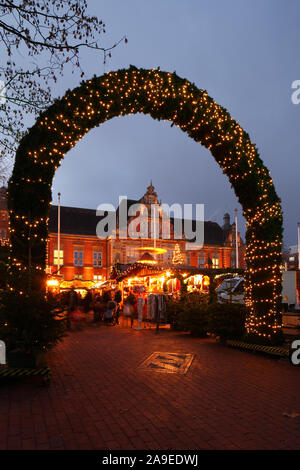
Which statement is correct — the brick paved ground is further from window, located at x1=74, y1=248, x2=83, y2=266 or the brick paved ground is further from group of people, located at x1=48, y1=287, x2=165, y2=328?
window, located at x1=74, y1=248, x2=83, y2=266

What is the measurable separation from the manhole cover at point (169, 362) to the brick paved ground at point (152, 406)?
0.70ft

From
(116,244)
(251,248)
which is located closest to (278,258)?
(251,248)

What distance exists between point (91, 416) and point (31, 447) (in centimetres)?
105

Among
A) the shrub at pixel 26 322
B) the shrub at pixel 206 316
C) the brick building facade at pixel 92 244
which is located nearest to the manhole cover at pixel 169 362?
the shrub at pixel 206 316

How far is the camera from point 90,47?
6.26 metres

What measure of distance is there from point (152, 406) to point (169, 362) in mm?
3060

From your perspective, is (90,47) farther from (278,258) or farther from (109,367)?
(278,258)

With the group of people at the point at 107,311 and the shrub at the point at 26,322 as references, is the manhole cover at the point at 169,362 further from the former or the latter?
the group of people at the point at 107,311

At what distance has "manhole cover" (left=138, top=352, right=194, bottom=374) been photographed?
7.42 meters

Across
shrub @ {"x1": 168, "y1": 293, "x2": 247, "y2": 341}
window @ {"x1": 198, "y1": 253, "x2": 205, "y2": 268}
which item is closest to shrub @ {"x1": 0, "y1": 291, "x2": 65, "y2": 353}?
shrub @ {"x1": 168, "y1": 293, "x2": 247, "y2": 341}

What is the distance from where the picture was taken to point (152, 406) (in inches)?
200

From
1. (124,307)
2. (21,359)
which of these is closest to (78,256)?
(124,307)

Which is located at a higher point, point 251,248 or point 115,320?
point 251,248

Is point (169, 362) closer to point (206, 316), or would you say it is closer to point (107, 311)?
point (206, 316)
